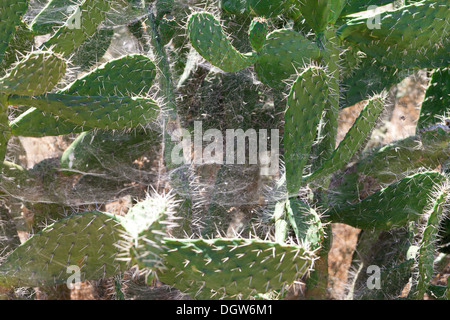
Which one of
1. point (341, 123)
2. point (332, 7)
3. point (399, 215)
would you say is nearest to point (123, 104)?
point (332, 7)

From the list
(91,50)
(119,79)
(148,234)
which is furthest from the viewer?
(91,50)

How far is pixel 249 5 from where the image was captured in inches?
69.9

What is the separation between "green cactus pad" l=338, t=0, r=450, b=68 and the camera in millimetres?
1660

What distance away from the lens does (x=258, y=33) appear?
1.53m

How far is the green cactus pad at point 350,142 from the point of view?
149 cm

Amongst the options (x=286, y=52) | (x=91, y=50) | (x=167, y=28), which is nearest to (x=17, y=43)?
(x=91, y=50)

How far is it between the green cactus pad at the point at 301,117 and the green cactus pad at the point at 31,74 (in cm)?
67

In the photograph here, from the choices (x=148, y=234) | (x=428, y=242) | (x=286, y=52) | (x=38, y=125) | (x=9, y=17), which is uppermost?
(x=9, y=17)

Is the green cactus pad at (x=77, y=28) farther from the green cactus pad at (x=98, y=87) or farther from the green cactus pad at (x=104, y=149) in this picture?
the green cactus pad at (x=104, y=149)

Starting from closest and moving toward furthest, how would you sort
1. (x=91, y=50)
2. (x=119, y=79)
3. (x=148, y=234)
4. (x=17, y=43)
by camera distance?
(x=148, y=234), (x=119, y=79), (x=17, y=43), (x=91, y=50)

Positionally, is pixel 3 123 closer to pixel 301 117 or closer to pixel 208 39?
pixel 208 39

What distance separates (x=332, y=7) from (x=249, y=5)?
0.34 metres

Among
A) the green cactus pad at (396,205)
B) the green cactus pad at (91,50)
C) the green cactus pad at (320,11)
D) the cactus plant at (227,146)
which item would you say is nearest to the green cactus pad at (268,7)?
the cactus plant at (227,146)

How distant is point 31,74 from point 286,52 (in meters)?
0.83
